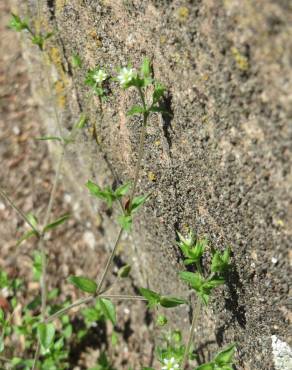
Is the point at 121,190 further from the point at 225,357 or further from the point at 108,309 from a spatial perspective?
the point at 225,357

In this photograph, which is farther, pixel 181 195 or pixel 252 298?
pixel 181 195

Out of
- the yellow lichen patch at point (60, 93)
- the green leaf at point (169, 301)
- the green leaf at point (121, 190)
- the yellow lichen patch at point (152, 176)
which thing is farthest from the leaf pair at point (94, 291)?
the yellow lichen patch at point (60, 93)

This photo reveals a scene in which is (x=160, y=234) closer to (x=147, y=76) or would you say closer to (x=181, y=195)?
(x=181, y=195)

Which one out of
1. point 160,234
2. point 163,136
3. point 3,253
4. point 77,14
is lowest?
point 3,253

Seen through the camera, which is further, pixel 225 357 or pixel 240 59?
pixel 225 357

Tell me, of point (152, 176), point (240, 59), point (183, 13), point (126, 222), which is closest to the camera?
point (240, 59)

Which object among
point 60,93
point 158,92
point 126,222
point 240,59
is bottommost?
point 126,222

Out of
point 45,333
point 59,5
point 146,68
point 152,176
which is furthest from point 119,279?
point 59,5

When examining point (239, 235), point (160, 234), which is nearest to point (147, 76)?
point (239, 235)
